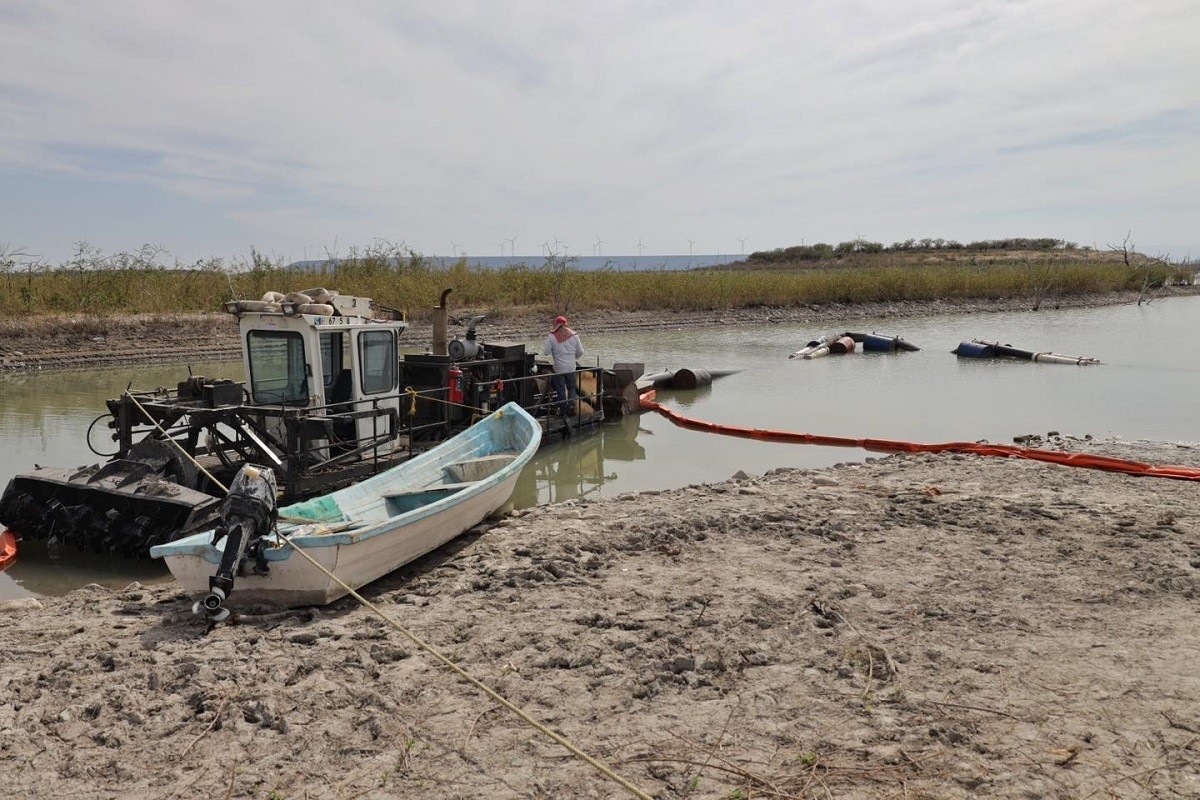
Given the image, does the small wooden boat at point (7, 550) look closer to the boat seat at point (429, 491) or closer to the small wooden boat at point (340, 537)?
the small wooden boat at point (340, 537)

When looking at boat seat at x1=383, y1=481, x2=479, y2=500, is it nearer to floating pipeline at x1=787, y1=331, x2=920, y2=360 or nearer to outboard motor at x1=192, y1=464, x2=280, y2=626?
outboard motor at x1=192, y1=464, x2=280, y2=626

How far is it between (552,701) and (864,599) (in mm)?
2342

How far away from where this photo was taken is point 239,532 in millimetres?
5578

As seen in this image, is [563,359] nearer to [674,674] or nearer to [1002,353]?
[674,674]

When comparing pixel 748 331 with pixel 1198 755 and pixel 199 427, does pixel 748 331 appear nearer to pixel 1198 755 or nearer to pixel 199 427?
pixel 199 427

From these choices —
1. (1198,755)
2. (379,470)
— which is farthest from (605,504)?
(1198,755)

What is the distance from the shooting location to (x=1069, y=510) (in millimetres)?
7859

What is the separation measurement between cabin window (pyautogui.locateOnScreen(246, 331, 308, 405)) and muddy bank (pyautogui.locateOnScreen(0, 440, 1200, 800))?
8.59ft

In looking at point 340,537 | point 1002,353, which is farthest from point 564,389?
point 1002,353

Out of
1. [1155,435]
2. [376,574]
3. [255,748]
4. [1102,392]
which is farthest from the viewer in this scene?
[1102,392]

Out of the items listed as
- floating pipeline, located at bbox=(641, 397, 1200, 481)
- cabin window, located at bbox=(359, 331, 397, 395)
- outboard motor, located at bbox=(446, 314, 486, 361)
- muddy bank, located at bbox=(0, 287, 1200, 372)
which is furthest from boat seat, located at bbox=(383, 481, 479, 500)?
muddy bank, located at bbox=(0, 287, 1200, 372)

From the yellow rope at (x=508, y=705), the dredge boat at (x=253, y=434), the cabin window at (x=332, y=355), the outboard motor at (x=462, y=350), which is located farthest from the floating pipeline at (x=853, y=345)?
the yellow rope at (x=508, y=705)

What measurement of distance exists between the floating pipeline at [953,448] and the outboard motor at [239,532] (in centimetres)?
887

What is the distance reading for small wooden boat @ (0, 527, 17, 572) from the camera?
7797 millimetres
